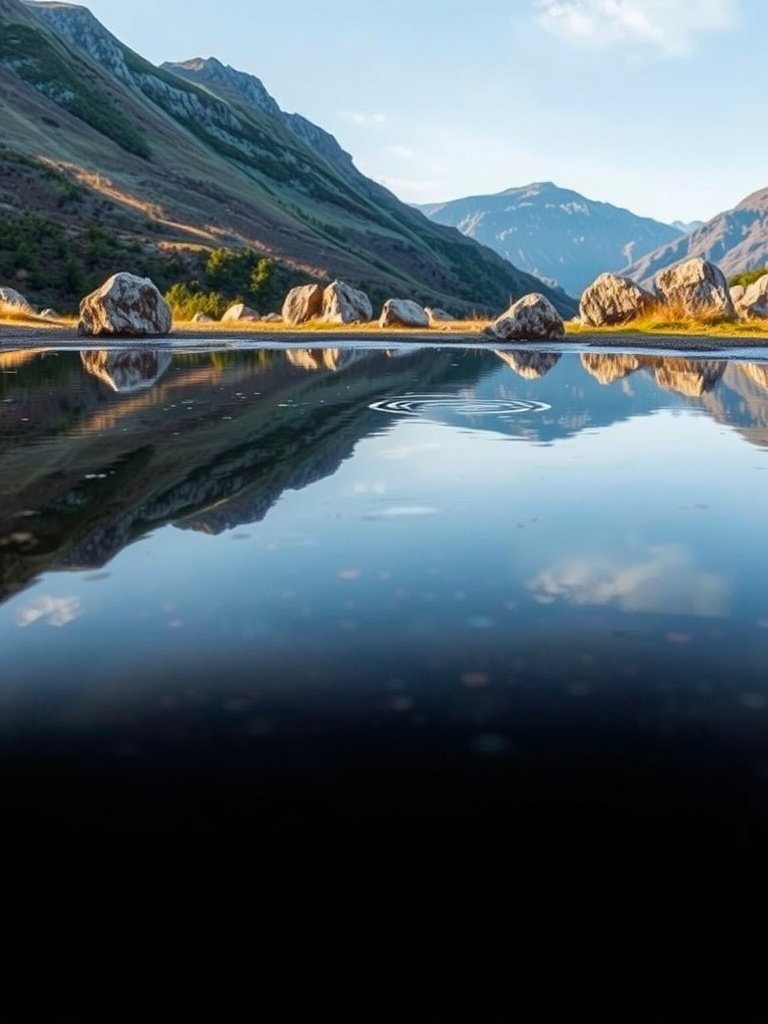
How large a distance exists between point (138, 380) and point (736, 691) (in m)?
20.5

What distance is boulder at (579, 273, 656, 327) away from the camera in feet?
155

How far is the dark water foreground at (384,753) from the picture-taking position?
2699mm

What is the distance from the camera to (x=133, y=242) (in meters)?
100

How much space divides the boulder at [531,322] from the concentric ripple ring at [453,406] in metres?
25.1

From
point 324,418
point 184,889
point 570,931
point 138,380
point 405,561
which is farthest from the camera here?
point 138,380

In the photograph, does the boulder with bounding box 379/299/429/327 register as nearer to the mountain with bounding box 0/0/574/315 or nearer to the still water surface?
the mountain with bounding box 0/0/574/315

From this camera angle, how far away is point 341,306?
55938 mm

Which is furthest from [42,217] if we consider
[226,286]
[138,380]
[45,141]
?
[138,380]

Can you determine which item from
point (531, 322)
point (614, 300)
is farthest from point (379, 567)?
point (614, 300)

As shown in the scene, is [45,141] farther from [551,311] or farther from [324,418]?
[324,418]

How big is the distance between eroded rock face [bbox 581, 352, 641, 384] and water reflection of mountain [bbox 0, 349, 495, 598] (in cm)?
373

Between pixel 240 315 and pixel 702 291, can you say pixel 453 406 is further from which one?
pixel 240 315

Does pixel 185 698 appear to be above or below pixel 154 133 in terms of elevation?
below

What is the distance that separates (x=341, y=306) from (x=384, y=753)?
5403 centimetres
